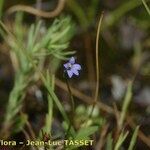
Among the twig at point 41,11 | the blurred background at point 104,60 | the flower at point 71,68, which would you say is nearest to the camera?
the flower at point 71,68

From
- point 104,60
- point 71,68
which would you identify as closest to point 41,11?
point 104,60

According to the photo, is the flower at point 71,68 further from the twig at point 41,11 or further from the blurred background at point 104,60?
the twig at point 41,11

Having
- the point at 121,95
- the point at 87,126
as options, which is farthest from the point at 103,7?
the point at 87,126

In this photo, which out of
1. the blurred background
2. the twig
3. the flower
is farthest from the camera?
the twig

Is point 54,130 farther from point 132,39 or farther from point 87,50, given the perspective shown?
point 132,39

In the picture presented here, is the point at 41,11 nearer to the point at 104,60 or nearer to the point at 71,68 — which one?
the point at 104,60

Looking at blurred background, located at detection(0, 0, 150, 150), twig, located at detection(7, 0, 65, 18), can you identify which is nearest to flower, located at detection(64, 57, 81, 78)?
blurred background, located at detection(0, 0, 150, 150)

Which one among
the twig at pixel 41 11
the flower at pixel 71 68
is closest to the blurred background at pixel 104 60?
the twig at pixel 41 11

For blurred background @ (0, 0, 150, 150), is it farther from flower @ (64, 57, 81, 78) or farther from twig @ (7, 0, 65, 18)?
flower @ (64, 57, 81, 78)
